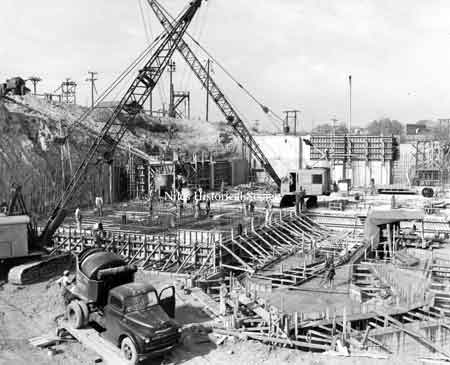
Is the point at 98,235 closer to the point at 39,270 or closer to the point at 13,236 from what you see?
the point at 39,270

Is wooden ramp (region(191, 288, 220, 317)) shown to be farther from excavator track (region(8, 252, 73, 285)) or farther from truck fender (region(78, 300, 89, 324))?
excavator track (region(8, 252, 73, 285))

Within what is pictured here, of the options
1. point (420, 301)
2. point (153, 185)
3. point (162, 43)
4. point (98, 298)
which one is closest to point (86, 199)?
point (153, 185)

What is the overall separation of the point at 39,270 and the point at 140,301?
8963 mm

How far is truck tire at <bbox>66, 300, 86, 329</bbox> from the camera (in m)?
13.5

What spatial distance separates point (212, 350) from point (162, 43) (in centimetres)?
2080

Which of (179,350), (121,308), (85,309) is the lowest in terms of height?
(179,350)

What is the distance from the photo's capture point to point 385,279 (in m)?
18.4

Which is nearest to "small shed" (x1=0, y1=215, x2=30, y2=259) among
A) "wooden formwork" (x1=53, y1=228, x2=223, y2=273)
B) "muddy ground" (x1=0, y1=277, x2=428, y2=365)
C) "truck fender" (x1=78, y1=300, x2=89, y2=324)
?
"wooden formwork" (x1=53, y1=228, x2=223, y2=273)

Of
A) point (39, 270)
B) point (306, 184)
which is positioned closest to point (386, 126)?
point (306, 184)

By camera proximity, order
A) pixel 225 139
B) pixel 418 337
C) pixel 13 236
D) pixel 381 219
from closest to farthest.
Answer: pixel 418 337
pixel 13 236
pixel 381 219
pixel 225 139

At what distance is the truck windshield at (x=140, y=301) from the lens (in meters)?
12.0

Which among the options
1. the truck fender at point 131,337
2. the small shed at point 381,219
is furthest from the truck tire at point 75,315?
the small shed at point 381,219

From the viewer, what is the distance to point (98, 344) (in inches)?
506

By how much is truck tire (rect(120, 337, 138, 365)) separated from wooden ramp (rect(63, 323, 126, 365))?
154 millimetres
